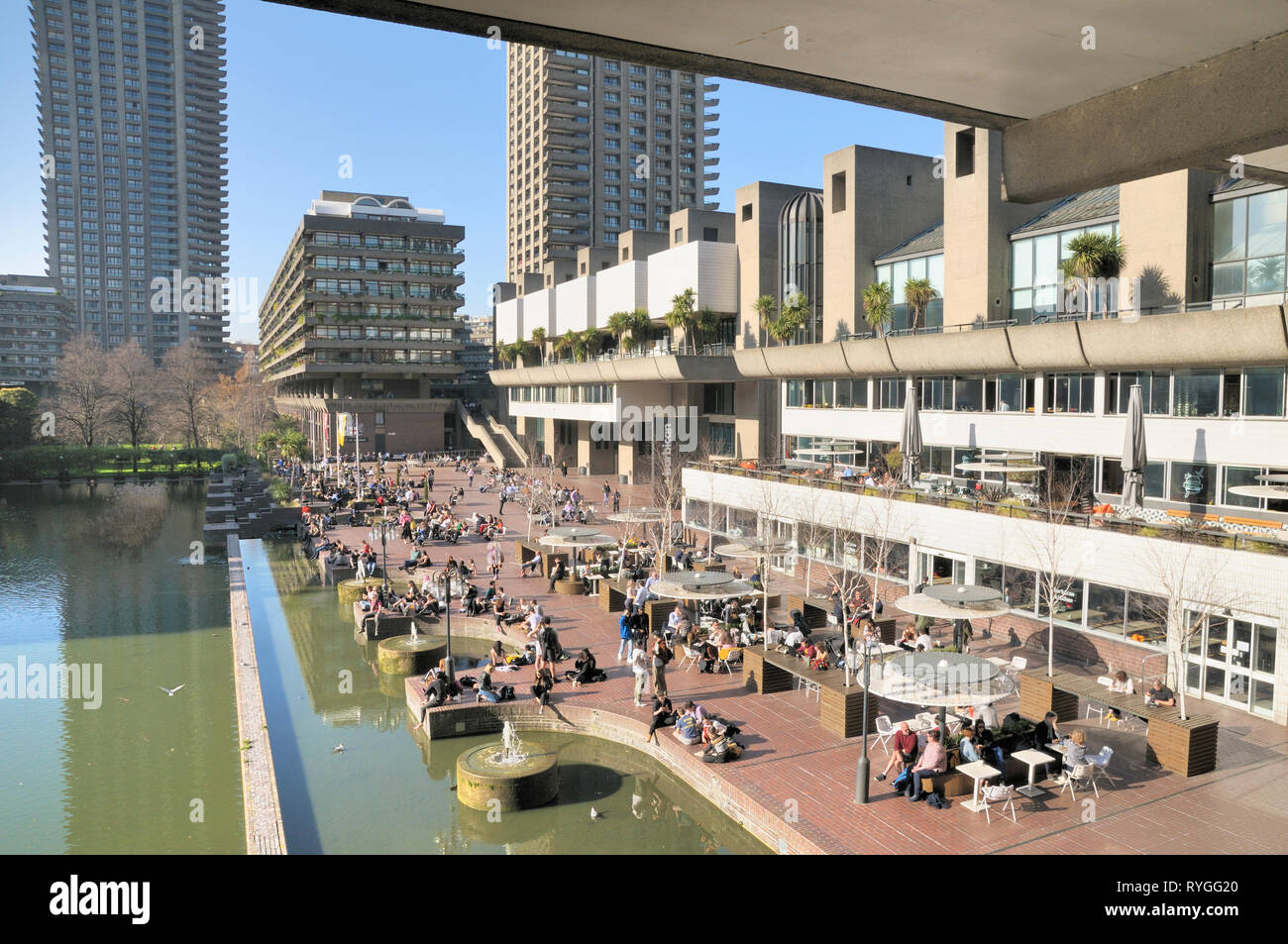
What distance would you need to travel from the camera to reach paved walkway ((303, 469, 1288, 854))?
11.9 m

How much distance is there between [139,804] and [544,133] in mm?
105554

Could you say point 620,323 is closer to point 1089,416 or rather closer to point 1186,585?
point 1089,416

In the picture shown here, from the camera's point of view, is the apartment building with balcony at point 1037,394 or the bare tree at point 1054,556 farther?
the bare tree at point 1054,556

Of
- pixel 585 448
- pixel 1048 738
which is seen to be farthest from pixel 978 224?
pixel 585 448

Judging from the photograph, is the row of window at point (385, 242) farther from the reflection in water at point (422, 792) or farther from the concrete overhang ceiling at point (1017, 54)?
the concrete overhang ceiling at point (1017, 54)

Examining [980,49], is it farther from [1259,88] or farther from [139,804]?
[139,804]

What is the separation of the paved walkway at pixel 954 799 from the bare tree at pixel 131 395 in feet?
244

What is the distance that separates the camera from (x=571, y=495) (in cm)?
4697

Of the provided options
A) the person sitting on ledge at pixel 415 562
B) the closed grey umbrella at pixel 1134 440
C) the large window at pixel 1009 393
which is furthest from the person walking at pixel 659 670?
the person sitting on ledge at pixel 415 562

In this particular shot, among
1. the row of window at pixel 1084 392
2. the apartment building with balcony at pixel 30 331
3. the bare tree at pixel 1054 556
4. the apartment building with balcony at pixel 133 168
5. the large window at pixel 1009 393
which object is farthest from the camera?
the apartment building with balcony at pixel 133 168

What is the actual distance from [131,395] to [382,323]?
2439cm

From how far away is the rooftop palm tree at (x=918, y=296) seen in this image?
32438mm

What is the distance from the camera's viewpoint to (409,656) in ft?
72.7

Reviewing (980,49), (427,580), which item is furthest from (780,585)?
(980,49)
